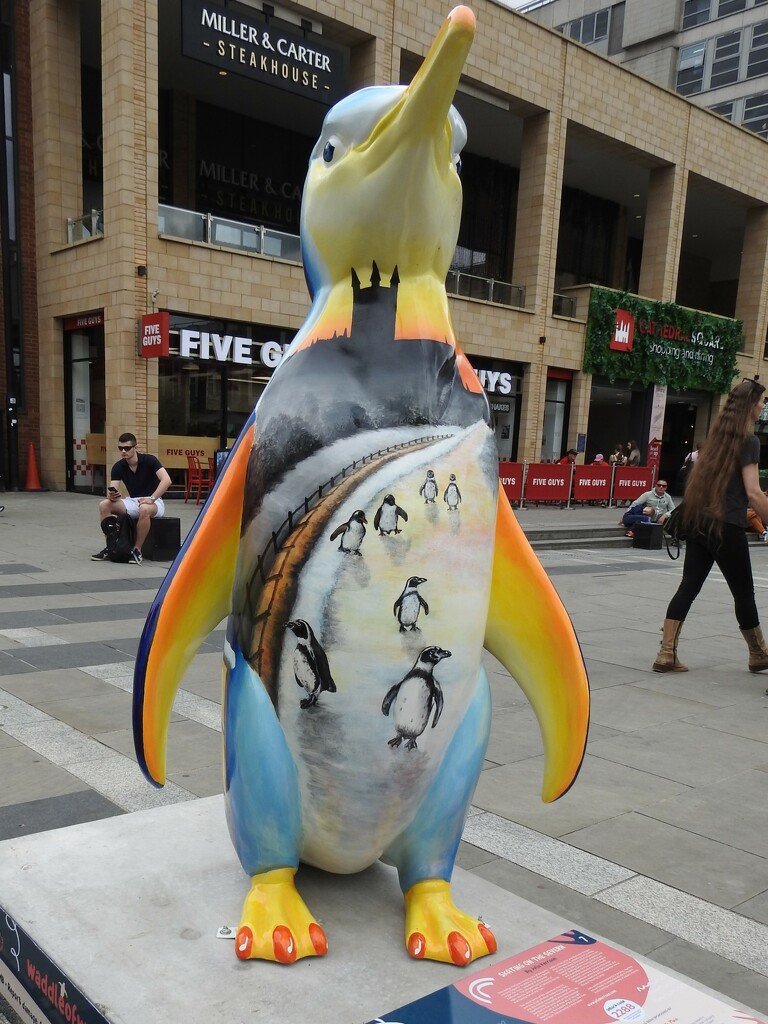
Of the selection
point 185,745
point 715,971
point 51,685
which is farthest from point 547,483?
point 715,971

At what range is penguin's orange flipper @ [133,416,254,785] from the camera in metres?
1.70

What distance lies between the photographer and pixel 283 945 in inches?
64.9

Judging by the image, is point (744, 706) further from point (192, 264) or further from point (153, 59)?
point (153, 59)

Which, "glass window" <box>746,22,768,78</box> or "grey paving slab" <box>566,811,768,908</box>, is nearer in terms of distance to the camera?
"grey paving slab" <box>566,811,768,908</box>

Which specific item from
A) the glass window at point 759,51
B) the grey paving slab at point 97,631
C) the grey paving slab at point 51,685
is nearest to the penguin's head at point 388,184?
the grey paving slab at point 51,685

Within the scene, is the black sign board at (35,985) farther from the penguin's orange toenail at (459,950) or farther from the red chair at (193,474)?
the red chair at (193,474)

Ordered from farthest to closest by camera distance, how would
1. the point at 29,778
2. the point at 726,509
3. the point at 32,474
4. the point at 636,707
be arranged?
the point at 32,474 → the point at 726,509 → the point at 636,707 → the point at 29,778

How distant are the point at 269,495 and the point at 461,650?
50 centimetres

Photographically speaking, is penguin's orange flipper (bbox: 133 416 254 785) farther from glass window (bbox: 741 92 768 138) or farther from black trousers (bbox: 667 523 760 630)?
glass window (bbox: 741 92 768 138)

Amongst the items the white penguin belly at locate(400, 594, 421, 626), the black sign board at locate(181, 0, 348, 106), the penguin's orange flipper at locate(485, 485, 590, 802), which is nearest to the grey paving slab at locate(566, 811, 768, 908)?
the penguin's orange flipper at locate(485, 485, 590, 802)

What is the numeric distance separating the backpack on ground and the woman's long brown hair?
5.20 metres

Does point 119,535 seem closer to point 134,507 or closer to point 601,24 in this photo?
point 134,507

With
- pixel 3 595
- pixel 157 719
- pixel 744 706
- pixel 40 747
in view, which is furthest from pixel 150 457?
pixel 157 719

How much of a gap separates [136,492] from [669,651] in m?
5.27
